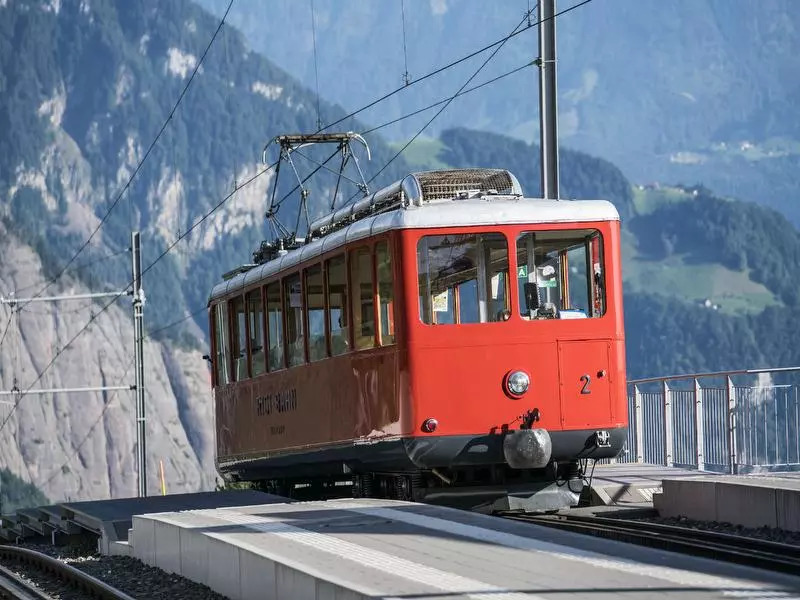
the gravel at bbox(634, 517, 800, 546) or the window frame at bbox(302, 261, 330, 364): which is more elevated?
the window frame at bbox(302, 261, 330, 364)

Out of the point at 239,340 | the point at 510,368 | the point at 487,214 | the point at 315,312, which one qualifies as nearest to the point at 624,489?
the point at 510,368

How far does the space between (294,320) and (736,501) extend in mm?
5192

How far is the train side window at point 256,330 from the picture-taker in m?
18.2

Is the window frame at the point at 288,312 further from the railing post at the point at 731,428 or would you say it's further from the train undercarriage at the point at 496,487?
the railing post at the point at 731,428

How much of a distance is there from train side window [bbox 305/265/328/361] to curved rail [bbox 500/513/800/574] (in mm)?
2708

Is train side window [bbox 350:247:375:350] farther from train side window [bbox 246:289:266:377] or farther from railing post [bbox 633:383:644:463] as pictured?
railing post [bbox 633:383:644:463]

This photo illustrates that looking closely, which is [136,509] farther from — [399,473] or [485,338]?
[485,338]

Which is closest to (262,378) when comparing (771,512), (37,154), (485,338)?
(485,338)

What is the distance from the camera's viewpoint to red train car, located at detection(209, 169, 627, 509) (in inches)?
552

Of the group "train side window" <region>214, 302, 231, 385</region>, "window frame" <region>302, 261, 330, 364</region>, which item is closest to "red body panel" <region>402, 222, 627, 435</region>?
"window frame" <region>302, 261, 330, 364</region>

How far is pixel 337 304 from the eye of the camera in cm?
1525

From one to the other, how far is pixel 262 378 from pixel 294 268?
2155mm

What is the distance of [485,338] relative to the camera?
1418 cm

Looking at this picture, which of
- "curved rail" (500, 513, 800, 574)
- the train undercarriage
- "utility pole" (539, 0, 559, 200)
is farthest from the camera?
"utility pole" (539, 0, 559, 200)
